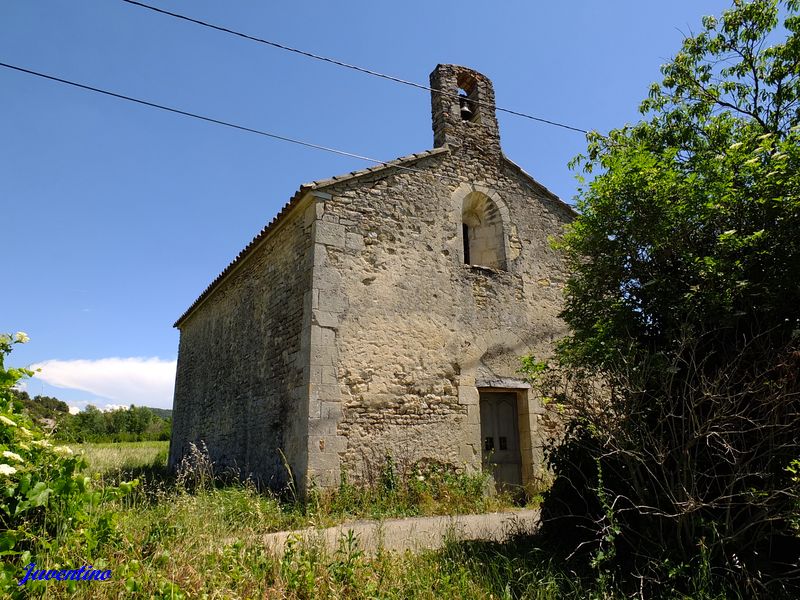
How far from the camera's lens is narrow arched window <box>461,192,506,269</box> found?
9.73 m

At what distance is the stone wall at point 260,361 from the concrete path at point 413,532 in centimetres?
152

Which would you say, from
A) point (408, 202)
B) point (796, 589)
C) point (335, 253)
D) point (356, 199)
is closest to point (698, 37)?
point (408, 202)

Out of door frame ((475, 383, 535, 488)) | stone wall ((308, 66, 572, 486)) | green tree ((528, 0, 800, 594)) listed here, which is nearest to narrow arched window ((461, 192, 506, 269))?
stone wall ((308, 66, 572, 486))

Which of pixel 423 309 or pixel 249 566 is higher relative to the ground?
pixel 423 309

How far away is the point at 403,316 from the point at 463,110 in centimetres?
489

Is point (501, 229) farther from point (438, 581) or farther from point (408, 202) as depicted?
point (438, 581)

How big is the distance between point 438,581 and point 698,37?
11568mm

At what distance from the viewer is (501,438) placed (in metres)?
8.77

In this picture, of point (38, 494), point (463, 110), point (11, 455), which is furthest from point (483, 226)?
point (11, 455)

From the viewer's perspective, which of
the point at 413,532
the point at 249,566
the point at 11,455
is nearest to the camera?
the point at 11,455

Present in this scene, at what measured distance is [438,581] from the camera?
3.91 m
